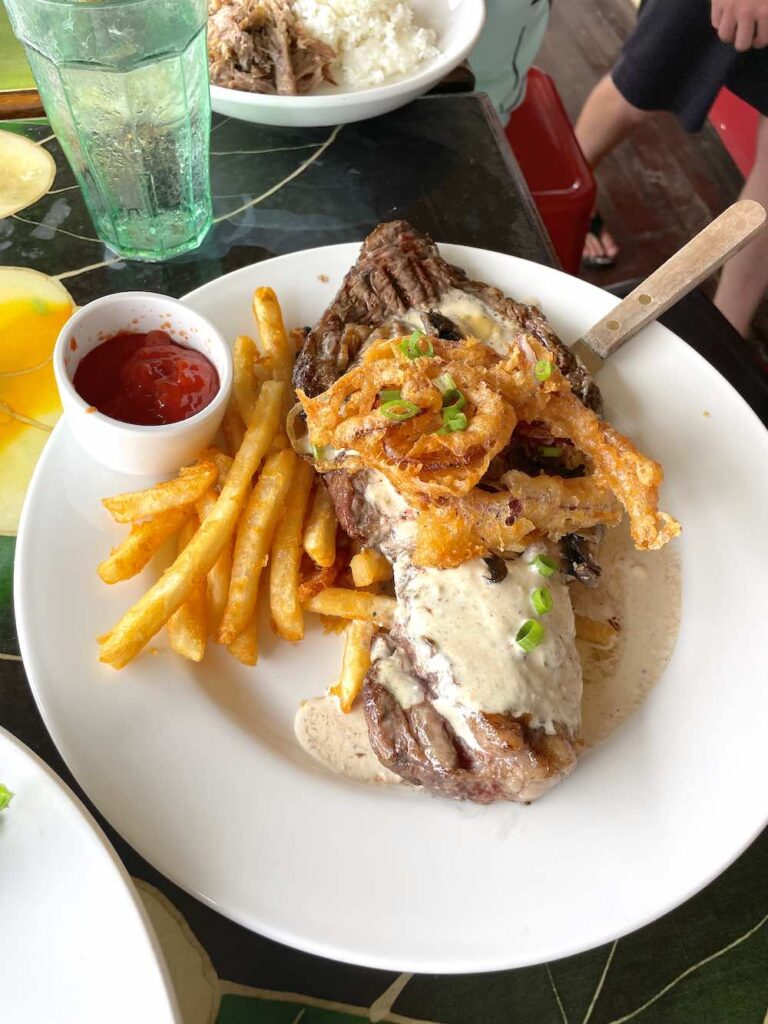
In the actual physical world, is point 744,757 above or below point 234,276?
below

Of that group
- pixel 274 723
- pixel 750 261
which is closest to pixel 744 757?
pixel 274 723

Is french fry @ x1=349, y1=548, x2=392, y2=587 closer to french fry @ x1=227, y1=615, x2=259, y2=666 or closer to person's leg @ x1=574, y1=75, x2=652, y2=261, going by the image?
french fry @ x1=227, y1=615, x2=259, y2=666

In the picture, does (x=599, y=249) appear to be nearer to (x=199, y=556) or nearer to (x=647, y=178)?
(x=647, y=178)

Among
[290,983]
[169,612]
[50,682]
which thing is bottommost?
[290,983]

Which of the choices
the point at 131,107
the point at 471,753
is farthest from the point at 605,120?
the point at 471,753

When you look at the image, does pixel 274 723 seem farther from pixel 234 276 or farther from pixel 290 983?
pixel 234 276

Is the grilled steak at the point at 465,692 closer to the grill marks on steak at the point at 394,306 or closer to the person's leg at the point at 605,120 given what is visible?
the grill marks on steak at the point at 394,306

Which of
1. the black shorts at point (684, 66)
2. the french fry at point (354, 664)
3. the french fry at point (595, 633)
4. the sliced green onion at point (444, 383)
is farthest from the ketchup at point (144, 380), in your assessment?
the black shorts at point (684, 66)
